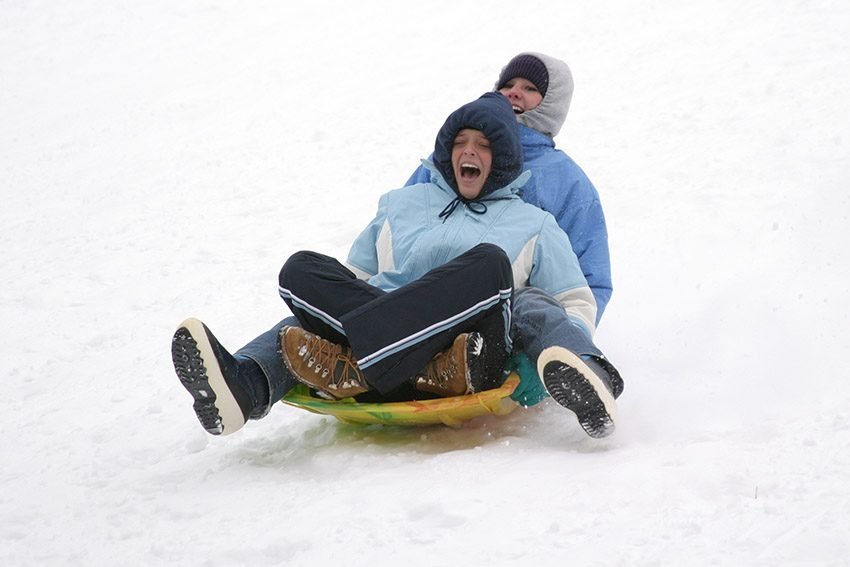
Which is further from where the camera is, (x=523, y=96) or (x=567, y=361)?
(x=523, y=96)

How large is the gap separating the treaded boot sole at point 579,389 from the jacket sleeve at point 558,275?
0.55 meters

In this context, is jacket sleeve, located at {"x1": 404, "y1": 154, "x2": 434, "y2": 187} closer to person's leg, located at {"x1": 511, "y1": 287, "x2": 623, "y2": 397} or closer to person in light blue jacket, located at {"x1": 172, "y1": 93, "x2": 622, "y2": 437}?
person in light blue jacket, located at {"x1": 172, "y1": 93, "x2": 622, "y2": 437}

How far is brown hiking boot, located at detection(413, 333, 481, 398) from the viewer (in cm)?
320

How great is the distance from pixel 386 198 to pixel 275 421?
891 mm

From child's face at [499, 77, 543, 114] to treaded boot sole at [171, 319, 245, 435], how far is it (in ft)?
5.82

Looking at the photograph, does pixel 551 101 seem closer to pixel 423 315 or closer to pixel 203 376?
pixel 423 315

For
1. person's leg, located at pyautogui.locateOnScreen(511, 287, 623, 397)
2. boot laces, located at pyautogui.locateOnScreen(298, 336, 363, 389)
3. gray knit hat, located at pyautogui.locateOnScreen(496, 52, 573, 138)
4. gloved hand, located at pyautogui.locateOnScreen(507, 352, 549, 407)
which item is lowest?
gloved hand, located at pyautogui.locateOnScreen(507, 352, 549, 407)

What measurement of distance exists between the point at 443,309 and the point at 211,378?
28.0 inches

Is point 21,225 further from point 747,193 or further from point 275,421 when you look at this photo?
point 747,193

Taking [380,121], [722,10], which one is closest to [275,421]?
[380,121]

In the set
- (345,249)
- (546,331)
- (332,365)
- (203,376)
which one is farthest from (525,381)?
(345,249)

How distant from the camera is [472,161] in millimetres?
3729

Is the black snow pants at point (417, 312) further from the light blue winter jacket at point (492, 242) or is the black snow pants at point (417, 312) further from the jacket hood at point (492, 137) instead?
the jacket hood at point (492, 137)

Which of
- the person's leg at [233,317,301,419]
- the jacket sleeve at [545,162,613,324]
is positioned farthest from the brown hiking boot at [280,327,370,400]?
the jacket sleeve at [545,162,613,324]
